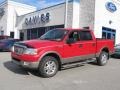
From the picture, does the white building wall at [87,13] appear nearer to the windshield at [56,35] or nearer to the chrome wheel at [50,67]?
the windshield at [56,35]

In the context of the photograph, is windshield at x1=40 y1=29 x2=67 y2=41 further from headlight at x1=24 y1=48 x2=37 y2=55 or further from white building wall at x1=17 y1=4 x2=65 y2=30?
white building wall at x1=17 y1=4 x2=65 y2=30

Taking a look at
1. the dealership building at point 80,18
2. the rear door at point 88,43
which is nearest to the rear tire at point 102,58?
the rear door at point 88,43

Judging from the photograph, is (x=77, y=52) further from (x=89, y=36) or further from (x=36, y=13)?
(x=36, y=13)

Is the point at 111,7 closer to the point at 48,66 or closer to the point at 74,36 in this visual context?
the point at 74,36

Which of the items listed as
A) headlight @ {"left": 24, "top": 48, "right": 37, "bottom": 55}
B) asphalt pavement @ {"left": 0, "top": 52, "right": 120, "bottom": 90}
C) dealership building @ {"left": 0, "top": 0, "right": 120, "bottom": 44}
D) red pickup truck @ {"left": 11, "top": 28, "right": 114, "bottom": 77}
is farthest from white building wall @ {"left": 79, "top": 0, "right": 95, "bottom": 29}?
headlight @ {"left": 24, "top": 48, "right": 37, "bottom": 55}

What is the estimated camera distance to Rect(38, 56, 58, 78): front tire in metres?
7.90

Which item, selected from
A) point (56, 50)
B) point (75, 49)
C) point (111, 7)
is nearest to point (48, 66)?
point (56, 50)

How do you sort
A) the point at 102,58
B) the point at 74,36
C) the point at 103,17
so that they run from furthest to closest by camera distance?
the point at 103,17
the point at 102,58
the point at 74,36

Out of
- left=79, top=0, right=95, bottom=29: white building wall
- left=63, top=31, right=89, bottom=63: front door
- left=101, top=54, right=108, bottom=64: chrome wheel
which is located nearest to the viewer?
left=63, top=31, right=89, bottom=63: front door

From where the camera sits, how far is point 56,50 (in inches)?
326

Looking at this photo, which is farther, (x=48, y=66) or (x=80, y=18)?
(x=80, y=18)

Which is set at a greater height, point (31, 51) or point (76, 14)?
point (76, 14)

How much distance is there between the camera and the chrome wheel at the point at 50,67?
8.05m

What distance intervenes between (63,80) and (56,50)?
4.18ft
